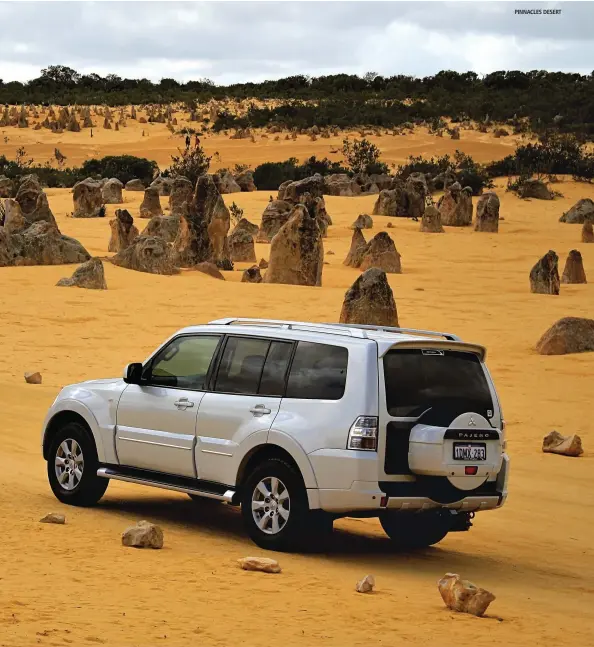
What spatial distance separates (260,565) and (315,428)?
1.13 m

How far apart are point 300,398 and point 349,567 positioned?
1.18 m

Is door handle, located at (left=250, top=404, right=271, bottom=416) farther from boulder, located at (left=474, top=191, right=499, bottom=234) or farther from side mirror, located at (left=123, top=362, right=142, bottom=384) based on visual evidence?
boulder, located at (left=474, top=191, right=499, bottom=234)

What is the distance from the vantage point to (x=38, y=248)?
89.2 feet

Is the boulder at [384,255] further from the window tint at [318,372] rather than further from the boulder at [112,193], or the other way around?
the window tint at [318,372]

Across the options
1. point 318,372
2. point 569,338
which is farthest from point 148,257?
point 318,372

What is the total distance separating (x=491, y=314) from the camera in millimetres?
23781

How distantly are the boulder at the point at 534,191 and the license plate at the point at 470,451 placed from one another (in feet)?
126

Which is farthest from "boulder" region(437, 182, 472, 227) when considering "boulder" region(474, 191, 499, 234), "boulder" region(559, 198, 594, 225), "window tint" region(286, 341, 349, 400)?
"window tint" region(286, 341, 349, 400)

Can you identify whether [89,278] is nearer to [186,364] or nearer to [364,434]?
[186,364]

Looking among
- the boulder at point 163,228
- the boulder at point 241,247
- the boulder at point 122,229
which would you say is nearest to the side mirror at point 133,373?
the boulder at point 122,229

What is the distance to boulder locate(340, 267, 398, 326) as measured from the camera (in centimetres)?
2083

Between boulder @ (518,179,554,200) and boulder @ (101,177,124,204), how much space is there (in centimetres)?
1369

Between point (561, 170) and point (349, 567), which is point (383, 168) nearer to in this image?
point (561, 170)

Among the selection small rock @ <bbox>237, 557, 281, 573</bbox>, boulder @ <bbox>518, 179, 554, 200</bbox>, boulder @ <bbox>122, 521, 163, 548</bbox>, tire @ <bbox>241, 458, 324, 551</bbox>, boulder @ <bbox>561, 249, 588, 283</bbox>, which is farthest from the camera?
boulder @ <bbox>518, 179, 554, 200</bbox>
